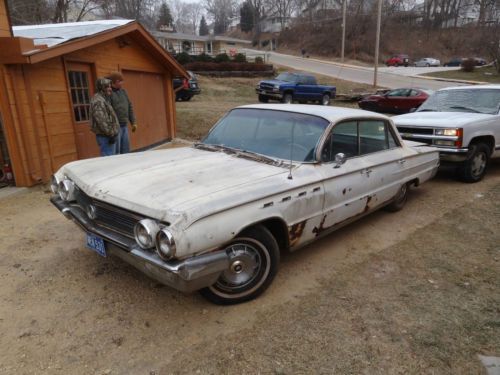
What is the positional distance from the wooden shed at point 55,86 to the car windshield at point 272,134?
3.68 m

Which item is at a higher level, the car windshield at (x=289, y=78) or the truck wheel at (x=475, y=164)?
the car windshield at (x=289, y=78)

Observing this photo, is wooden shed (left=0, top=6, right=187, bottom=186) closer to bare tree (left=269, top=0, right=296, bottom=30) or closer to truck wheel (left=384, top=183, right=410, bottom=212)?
truck wheel (left=384, top=183, right=410, bottom=212)

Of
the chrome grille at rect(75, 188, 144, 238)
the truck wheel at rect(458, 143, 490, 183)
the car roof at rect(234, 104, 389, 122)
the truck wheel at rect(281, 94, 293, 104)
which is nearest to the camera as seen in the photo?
the chrome grille at rect(75, 188, 144, 238)

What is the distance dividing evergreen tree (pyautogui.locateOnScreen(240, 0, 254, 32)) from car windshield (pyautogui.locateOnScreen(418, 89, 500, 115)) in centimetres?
8834

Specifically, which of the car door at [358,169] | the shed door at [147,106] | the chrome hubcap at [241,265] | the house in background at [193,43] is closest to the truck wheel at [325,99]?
the shed door at [147,106]

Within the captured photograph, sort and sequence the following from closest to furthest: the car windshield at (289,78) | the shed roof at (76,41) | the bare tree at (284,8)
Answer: the shed roof at (76,41)
the car windshield at (289,78)
the bare tree at (284,8)

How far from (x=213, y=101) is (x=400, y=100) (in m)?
9.40

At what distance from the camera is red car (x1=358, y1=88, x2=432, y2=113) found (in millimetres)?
17688

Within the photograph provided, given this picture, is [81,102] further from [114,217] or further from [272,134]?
[114,217]

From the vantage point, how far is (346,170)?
12.9 feet

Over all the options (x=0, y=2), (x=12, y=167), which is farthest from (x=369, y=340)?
(x=0, y=2)

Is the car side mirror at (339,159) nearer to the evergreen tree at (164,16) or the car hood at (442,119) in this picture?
the car hood at (442,119)

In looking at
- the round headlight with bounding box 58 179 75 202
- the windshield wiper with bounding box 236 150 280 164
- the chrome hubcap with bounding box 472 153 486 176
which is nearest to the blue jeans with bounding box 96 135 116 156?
the round headlight with bounding box 58 179 75 202

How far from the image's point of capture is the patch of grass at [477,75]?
3394cm
